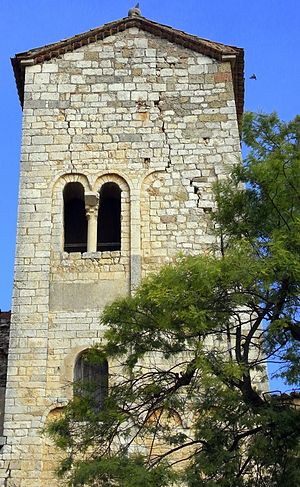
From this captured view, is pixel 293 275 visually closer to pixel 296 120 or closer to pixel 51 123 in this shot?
pixel 296 120

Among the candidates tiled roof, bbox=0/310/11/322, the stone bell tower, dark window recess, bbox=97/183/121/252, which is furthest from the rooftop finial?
tiled roof, bbox=0/310/11/322

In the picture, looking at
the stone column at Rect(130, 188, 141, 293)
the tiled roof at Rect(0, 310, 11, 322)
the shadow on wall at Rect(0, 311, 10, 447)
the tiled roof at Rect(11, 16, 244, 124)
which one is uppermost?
the tiled roof at Rect(11, 16, 244, 124)

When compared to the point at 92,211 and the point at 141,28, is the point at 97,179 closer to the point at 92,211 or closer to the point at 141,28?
the point at 92,211

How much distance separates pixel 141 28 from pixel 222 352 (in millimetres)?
9445

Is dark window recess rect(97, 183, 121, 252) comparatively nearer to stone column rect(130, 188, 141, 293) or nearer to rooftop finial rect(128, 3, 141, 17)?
stone column rect(130, 188, 141, 293)

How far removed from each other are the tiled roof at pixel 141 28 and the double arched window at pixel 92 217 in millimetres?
3057

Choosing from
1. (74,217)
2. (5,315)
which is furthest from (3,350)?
(74,217)

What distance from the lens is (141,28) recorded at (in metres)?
17.2

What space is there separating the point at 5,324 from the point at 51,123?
3.90 m

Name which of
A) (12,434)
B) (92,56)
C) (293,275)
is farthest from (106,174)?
(293,275)

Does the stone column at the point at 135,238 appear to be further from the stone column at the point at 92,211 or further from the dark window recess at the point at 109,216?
the stone column at the point at 92,211

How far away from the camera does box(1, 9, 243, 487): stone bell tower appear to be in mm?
13641

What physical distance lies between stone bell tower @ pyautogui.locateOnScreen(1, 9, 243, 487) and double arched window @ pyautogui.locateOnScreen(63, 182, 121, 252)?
0.02m

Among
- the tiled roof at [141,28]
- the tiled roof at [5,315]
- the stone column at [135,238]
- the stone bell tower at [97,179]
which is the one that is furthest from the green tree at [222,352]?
the tiled roof at [141,28]
